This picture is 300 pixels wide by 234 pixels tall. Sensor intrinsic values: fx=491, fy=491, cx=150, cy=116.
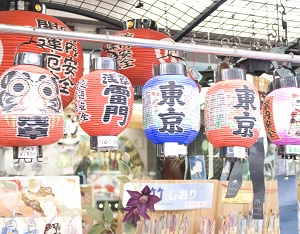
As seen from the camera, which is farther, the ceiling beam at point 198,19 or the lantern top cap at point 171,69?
the ceiling beam at point 198,19

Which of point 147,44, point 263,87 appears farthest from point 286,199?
point 147,44

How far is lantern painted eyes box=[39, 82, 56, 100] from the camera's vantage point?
5.96ft

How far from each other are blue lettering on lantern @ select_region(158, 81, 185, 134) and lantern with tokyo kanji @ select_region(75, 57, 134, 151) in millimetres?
147

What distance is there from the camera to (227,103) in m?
2.06

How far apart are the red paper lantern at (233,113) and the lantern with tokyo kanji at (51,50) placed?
2.14 feet

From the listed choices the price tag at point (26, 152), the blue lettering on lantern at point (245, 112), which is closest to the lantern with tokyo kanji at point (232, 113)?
the blue lettering on lantern at point (245, 112)

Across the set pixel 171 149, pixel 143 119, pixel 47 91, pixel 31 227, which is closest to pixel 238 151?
pixel 171 149

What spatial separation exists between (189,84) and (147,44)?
0.80 ft

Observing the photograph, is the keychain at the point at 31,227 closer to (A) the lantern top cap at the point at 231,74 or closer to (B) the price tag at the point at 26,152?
(B) the price tag at the point at 26,152

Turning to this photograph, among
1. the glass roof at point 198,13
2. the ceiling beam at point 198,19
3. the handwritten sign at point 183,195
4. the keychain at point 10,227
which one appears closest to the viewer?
the keychain at point 10,227

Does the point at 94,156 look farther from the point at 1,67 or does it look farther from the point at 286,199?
the point at 1,67

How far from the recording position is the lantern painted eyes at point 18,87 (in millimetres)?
1780

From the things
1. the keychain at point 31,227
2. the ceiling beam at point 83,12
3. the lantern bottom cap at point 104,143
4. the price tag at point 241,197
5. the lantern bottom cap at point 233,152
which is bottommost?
the keychain at point 31,227

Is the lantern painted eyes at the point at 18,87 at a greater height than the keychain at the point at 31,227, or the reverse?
the lantern painted eyes at the point at 18,87
